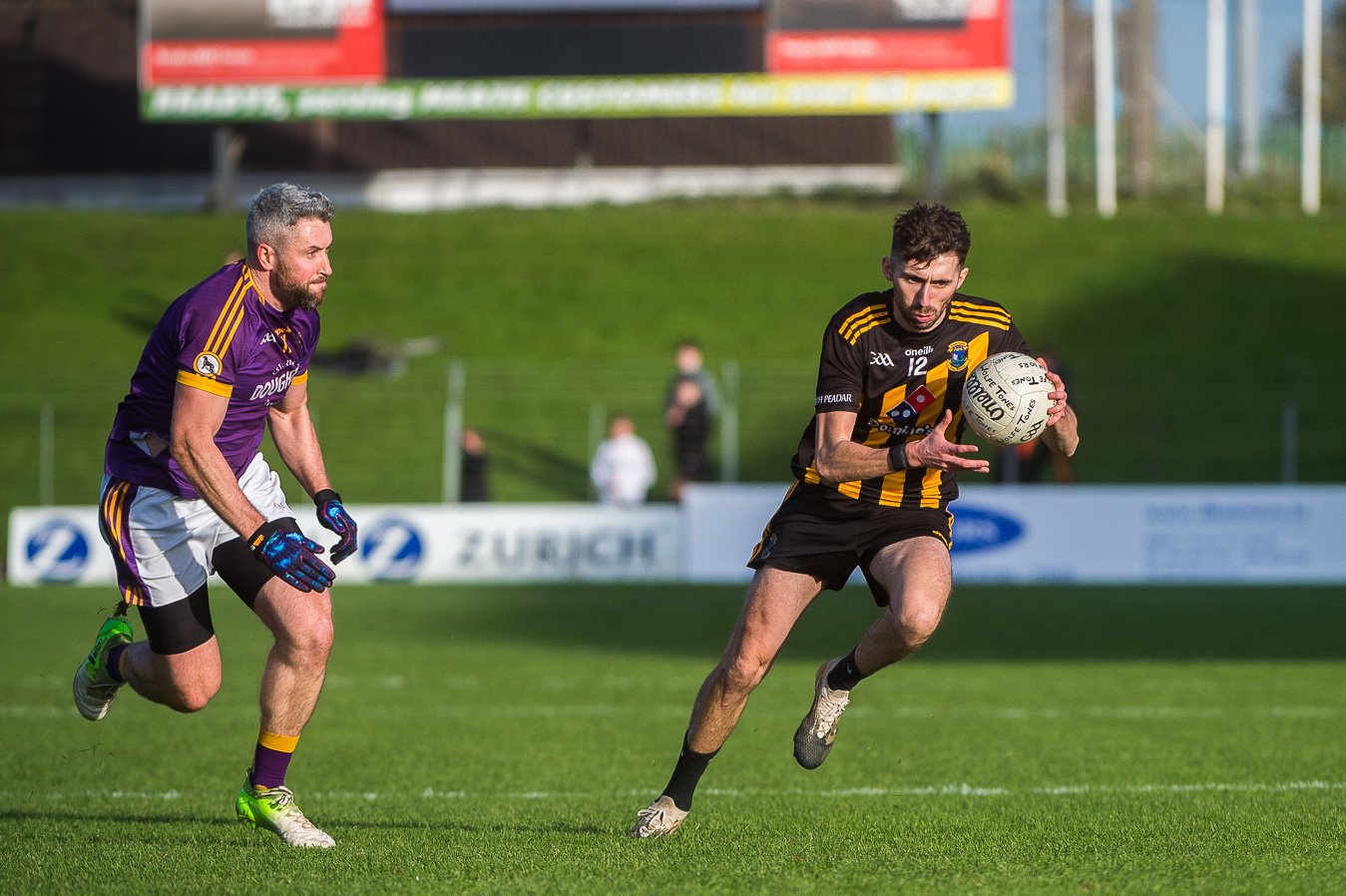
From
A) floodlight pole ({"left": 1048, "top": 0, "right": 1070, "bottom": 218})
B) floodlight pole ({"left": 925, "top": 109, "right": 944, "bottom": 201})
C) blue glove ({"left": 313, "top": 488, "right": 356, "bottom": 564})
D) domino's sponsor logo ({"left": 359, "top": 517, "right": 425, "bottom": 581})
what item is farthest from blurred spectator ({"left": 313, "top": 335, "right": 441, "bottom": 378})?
blue glove ({"left": 313, "top": 488, "right": 356, "bottom": 564})

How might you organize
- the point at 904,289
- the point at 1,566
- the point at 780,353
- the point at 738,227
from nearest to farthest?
1. the point at 904,289
2. the point at 1,566
3. the point at 780,353
4. the point at 738,227

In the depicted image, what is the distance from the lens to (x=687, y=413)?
67.9 ft

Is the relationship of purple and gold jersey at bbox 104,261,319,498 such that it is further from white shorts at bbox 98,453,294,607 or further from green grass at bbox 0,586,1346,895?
green grass at bbox 0,586,1346,895

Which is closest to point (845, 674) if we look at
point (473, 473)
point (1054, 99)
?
point (473, 473)

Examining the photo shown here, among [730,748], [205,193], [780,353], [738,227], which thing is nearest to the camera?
[730,748]

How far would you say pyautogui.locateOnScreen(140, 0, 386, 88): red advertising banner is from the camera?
1190 inches

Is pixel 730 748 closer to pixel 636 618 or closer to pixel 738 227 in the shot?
pixel 636 618

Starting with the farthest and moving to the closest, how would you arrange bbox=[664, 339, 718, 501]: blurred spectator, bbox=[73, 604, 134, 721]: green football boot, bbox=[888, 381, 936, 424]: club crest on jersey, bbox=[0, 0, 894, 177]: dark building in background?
bbox=[0, 0, 894, 177]: dark building in background < bbox=[664, 339, 718, 501]: blurred spectator < bbox=[73, 604, 134, 721]: green football boot < bbox=[888, 381, 936, 424]: club crest on jersey

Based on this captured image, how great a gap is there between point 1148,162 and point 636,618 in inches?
1302

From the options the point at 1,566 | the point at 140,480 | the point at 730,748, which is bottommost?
the point at 1,566

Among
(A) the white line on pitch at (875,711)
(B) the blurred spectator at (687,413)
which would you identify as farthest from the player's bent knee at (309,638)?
(B) the blurred spectator at (687,413)

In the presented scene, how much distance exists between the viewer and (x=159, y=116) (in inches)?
1236

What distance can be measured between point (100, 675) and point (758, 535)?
12148 mm

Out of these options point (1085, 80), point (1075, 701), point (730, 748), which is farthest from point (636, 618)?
point (1085, 80)
